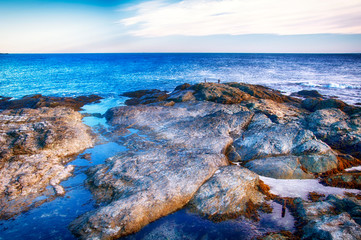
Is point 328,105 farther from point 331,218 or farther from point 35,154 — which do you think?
point 35,154

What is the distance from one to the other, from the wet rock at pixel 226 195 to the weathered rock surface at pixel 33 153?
20.8ft

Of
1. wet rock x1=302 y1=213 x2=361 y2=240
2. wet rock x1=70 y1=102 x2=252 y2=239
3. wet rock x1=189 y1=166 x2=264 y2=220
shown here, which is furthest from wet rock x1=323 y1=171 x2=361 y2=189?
wet rock x1=70 y1=102 x2=252 y2=239

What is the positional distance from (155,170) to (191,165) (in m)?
1.69

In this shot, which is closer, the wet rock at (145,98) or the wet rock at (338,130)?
the wet rock at (338,130)

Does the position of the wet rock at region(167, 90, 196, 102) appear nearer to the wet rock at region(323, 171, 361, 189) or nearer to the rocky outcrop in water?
the rocky outcrop in water

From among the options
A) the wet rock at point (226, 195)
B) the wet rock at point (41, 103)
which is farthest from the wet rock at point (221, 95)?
the wet rock at point (41, 103)

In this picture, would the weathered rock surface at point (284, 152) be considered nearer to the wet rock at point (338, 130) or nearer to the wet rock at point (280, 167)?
the wet rock at point (280, 167)

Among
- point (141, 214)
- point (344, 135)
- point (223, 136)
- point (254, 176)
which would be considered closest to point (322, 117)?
point (344, 135)

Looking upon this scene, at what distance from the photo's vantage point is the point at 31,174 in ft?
32.9

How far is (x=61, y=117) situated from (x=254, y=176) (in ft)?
48.8

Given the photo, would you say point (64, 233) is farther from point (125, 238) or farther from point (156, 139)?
point (156, 139)

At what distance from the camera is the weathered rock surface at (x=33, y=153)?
9091 millimetres

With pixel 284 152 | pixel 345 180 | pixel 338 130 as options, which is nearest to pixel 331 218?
pixel 345 180

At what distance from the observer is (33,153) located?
11.8 meters
